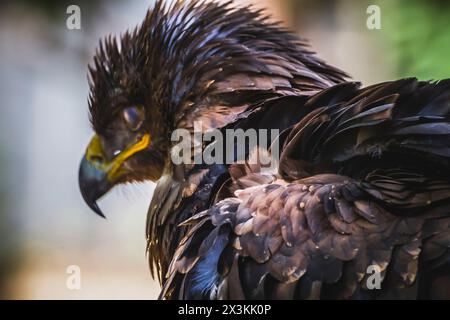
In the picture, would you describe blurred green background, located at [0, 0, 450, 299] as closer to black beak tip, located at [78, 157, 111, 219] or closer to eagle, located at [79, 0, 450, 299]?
black beak tip, located at [78, 157, 111, 219]

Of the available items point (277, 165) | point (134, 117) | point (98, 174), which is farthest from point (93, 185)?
point (277, 165)

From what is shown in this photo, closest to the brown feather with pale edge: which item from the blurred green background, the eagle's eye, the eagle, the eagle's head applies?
the eagle

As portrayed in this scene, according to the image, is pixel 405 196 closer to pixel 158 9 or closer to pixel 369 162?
pixel 369 162

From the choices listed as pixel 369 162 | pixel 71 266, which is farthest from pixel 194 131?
pixel 71 266

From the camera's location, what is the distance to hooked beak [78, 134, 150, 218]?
2.78m

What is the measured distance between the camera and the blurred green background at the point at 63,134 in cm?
430

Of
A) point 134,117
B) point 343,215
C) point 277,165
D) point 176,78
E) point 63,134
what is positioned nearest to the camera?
point 343,215

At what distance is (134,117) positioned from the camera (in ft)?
8.88

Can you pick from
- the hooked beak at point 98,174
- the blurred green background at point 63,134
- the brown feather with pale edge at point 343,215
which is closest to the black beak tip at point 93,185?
the hooked beak at point 98,174

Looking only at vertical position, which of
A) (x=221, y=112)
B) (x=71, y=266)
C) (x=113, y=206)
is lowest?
(x=71, y=266)

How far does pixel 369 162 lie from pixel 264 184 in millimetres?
297

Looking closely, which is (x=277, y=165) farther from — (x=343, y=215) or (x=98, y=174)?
(x=98, y=174)

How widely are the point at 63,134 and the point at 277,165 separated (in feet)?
8.97

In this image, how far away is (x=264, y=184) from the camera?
6.77 ft
